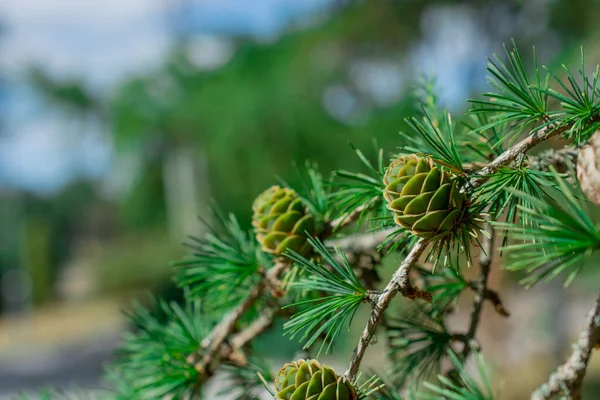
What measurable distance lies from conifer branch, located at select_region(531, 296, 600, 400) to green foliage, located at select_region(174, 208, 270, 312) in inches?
7.4

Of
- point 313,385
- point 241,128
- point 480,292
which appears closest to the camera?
point 313,385

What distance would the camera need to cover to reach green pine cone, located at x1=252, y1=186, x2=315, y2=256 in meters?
0.33

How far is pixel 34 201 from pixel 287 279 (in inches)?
524

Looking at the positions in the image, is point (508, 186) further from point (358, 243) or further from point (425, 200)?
point (358, 243)

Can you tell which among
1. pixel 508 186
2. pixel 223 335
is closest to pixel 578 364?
pixel 508 186

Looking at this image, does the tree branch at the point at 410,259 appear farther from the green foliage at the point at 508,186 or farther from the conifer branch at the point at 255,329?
the conifer branch at the point at 255,329

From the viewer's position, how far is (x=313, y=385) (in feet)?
0.81

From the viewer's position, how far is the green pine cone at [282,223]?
13.0 inches

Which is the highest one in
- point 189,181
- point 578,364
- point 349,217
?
point 189,181

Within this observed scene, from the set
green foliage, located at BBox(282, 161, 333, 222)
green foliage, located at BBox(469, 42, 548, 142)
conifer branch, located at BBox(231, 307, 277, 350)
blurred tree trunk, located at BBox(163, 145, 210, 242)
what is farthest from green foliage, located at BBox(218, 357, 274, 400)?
blurred tree trunk, located at BBox(163, 145, 210, 242)

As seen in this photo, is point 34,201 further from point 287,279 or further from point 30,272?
point 287,279

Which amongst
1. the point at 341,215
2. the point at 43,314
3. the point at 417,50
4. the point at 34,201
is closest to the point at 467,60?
the point at 417,50

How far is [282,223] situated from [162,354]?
0.48 ft

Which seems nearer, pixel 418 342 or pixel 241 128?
pixel 418 342
